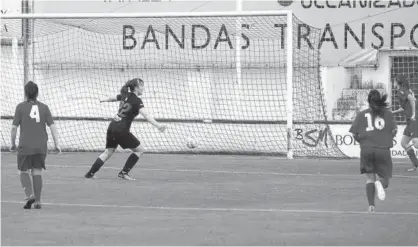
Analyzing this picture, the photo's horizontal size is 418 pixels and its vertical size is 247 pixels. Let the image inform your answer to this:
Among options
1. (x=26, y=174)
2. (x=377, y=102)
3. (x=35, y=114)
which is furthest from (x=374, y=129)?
(x=26, y=174)

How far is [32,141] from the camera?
1416cm

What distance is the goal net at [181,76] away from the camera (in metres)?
25.2

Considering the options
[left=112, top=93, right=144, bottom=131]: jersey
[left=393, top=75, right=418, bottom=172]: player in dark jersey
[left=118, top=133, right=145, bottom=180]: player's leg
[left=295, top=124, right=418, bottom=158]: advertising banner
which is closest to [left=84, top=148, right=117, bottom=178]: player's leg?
[left=118, top=133, right=145, bottom=180]: player's leg

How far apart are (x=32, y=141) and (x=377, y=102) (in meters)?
4.71

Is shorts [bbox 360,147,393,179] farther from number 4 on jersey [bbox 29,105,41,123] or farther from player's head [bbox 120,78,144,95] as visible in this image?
player's head [bbox 120,78,144,95]

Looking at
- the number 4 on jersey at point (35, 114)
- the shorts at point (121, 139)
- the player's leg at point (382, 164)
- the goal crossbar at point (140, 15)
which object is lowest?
the player's leg at point (382, 164)

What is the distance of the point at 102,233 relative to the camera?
11.9 meters

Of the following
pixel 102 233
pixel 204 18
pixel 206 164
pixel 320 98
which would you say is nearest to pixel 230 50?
pixel 204 18

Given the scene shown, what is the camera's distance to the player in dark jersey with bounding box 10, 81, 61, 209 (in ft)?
46.4

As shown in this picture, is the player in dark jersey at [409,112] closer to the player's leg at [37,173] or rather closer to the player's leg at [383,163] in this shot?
→ the player's leg at [383,163]

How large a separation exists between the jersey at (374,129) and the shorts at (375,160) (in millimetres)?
69

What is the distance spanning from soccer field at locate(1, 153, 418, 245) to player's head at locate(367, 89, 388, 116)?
1396mm

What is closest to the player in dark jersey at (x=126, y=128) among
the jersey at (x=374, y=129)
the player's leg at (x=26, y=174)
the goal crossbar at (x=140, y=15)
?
the player's leg at (x=26, y=174)

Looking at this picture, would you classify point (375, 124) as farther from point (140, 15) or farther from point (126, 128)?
point (140, 15)
